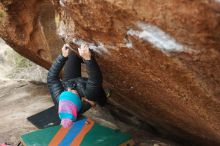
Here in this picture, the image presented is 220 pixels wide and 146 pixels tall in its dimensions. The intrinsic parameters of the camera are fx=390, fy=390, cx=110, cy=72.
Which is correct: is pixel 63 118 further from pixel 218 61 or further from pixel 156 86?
pixel 218 61

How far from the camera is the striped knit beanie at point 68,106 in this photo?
4.52m

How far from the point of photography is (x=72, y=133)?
5543 millimetres

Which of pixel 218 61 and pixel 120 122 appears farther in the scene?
pixel 120 122

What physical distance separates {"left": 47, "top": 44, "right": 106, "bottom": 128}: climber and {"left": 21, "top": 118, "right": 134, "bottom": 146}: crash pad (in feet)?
2.35

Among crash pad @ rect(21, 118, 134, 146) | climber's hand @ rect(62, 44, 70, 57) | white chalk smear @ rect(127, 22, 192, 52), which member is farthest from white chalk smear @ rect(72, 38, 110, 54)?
crash pad @ rect(21, 118, 134, 146)

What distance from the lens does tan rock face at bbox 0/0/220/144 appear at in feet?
10.1

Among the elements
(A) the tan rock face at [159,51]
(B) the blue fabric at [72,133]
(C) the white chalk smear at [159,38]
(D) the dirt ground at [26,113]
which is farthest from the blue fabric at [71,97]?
(D) the dirt ground at [26,113]

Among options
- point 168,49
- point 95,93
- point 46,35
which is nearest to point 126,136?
point 95,93

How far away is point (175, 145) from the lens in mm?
6133

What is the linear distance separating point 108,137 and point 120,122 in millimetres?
1234

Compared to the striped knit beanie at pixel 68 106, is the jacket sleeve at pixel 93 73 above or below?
above

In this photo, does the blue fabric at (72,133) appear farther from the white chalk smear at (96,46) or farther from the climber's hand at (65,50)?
the white chalk smear at (96,46)

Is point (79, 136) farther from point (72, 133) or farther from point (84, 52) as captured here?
point (84, 52)

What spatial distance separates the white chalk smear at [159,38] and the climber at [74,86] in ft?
3.27
